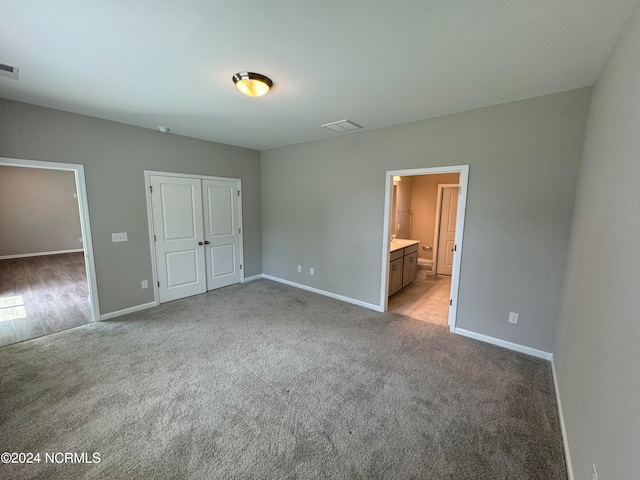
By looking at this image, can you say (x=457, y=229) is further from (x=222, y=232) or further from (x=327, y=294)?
(x=222, y=232)

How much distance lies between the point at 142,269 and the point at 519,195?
4981mm

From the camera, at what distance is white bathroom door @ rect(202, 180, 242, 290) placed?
4586mm

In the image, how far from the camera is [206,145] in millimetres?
4398

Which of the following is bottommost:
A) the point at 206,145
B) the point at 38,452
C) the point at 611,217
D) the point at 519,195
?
the point at 38,452

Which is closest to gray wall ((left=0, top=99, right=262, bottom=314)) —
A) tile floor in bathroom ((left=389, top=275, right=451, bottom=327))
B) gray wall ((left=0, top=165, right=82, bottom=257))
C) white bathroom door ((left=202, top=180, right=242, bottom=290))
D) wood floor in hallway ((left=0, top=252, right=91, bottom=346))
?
white bathroom door ((left=202, top=180, right=242, bottom=290))

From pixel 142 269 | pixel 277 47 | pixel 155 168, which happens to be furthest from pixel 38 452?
pixel 155 168

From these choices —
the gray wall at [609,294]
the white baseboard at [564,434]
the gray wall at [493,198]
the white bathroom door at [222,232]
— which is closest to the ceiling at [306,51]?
the gray wall at [493,198]

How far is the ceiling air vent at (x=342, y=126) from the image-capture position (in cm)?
339

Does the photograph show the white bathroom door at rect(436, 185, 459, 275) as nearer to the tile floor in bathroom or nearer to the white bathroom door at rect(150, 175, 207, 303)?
the tile floor in bathroom

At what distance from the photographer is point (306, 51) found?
5.99ft

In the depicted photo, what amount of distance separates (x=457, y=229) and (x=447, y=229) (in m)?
3.03

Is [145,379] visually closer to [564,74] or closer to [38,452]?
[38,452]

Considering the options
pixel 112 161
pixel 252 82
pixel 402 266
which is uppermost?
pixel 252 82

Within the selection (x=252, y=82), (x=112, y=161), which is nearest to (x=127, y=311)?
(x=112, y=161)
